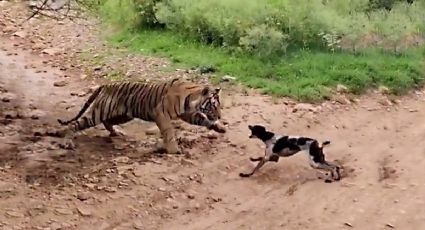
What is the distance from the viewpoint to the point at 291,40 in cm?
1037

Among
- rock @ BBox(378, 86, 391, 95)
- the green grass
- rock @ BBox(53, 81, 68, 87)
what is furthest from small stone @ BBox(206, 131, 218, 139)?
rock @ BBox(53, 81, 68, 87)

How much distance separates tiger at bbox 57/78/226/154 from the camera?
6.89 metres

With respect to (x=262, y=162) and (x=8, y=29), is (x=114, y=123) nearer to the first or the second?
(x=262, y=162)

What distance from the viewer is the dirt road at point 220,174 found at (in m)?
5.64

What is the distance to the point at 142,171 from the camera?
644cm

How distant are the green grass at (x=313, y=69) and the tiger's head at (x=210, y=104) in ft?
6.42

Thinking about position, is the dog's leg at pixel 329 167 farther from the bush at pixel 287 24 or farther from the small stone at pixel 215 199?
the bush at pixel 287 24

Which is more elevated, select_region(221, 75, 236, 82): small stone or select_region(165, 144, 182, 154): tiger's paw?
select_region(165, 144, 182, 154): tiger's paw

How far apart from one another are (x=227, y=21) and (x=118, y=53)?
1633mm

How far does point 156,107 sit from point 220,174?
2.85 ft

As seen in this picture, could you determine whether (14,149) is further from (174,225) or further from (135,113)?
(174,225)

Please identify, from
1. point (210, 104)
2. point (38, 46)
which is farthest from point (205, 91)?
point (38, 46)

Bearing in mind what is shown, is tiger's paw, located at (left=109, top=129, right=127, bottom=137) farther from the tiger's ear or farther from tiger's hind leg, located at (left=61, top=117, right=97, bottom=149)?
the tiger's ear

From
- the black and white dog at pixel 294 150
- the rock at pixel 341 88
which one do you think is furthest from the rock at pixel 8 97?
the rock at pixel 341 88
